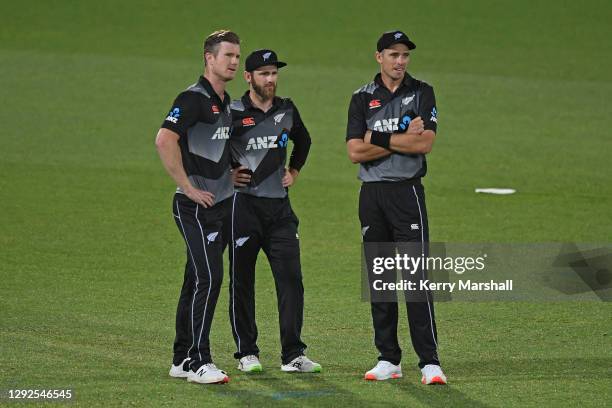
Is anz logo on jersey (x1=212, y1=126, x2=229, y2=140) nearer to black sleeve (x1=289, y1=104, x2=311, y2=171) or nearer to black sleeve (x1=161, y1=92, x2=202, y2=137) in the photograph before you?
black sleeve (x1=161, y1=92, x2=202, y2=137)

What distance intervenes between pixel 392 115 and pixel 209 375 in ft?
6.94

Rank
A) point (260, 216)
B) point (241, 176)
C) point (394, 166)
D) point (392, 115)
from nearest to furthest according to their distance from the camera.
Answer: point (394, 166) → point (392, 115) → point (241, 176) → point (260, 216)

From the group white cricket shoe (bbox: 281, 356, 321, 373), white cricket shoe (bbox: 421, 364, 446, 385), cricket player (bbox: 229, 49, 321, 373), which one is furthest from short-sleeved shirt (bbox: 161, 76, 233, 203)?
white cricket shoe (bbox: 421, 364, 446, 385)

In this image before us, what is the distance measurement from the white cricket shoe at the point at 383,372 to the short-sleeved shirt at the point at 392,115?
48.5 inches

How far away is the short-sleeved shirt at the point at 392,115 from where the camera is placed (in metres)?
8.16

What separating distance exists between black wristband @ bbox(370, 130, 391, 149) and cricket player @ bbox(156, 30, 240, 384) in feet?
3.17

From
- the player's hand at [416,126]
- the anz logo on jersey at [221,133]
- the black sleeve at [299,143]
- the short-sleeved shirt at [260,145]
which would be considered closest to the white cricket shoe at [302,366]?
the short-sleeved shirt at [260,145]

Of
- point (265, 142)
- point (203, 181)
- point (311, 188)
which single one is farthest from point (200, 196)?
point (311, 188)

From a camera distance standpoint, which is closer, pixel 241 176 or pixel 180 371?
pixel 180 371

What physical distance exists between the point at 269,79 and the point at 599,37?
1916 cm

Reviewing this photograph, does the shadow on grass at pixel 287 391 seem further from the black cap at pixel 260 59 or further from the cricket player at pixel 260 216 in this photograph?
the black cap at pixel 260 59

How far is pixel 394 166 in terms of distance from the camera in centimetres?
815

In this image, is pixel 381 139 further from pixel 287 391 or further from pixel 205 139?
pixel 287 391

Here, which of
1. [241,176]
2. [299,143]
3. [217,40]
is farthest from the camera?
[299,143]
